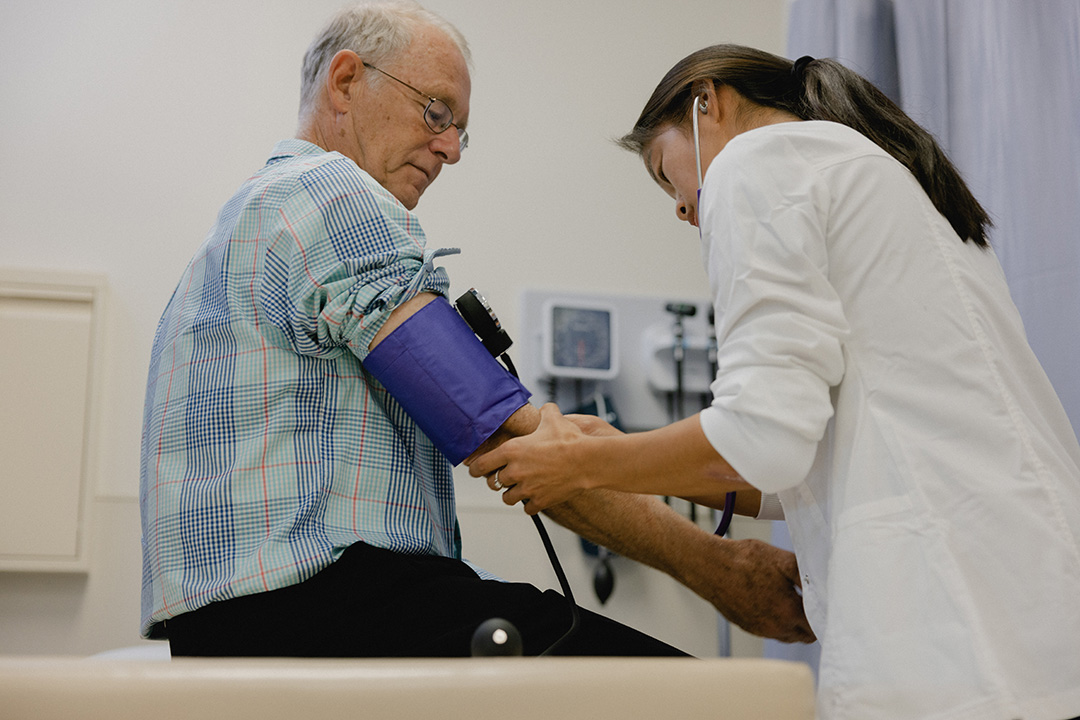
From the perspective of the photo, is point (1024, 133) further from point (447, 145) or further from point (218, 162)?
point (218, 162)

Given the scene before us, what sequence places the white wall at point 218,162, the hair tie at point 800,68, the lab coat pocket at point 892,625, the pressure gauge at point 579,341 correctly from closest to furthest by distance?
the lab coat pocket at point 892,625
the hair tie at point 800,68
the white wall at point 218,162
the pressure gauge at point 579,341

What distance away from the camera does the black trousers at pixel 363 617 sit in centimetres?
98

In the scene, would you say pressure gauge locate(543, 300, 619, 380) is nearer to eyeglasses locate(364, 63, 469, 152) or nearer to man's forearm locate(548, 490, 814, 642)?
eyeglasses locate(364, 63, 469, 152)

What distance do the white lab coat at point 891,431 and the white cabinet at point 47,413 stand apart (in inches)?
68.1

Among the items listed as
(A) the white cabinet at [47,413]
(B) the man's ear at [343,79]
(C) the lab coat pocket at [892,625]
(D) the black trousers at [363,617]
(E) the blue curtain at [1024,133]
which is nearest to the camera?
(C) the lab coat pocket at [892,625]

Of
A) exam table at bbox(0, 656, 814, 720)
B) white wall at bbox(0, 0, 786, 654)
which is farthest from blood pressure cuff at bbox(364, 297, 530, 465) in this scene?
white wall at bbox(0, 0, 786, 654)

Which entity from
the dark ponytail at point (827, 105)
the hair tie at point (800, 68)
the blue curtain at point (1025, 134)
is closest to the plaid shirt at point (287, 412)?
the dark ponytail at point (827, 105)

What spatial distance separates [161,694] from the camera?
66cm

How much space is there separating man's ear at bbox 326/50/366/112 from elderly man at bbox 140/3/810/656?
0.87 feet

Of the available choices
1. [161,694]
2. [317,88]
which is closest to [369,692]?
[161,694]

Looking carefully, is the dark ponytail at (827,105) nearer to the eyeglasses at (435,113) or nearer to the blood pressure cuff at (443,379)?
the eyeglasses at (435,113)

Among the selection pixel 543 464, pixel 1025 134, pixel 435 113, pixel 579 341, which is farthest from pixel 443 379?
pixel 579 341

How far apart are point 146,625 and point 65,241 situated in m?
1.48

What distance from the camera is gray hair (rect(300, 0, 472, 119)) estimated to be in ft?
4.62
